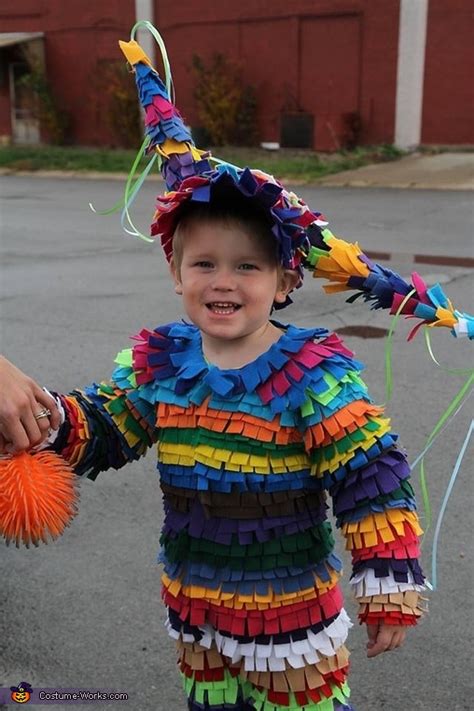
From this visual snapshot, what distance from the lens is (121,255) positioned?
9.65 meters

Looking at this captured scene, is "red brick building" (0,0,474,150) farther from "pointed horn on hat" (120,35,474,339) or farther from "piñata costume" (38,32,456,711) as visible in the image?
"piñata costume" (38,32,456,711)

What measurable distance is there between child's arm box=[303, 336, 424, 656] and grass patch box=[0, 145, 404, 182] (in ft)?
53.3

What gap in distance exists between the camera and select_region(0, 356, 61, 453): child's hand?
5.85 feet

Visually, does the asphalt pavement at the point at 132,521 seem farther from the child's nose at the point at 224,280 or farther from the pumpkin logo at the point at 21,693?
the child's nose at the point at 224,280

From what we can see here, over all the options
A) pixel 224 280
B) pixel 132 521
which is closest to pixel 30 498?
pixel 224 280

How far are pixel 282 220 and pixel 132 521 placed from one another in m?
2.31

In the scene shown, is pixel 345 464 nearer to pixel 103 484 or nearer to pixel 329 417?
pixel 329 417

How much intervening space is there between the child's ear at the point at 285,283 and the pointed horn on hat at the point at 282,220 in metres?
0.02

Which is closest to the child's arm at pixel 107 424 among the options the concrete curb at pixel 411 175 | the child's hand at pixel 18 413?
the child's hand at pixel 18 413

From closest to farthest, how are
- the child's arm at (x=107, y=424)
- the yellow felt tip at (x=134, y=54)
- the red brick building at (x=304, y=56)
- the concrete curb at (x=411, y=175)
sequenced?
1. the child's arm at (x=107, y=424)
2. the yellow felt tip at (x=134, y=54)
3. the concrete curb at (x=411, y=175)
4. the red brick building at (x=304, y=56)

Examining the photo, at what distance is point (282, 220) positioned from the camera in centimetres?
174

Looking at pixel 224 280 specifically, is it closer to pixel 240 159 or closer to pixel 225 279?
pixel 225 279

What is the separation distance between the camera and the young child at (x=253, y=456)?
178 centimetres

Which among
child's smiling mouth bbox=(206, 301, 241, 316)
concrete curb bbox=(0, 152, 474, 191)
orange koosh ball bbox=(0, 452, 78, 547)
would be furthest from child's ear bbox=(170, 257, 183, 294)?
concrete curb bbox=(0, 152, 474, 191)
